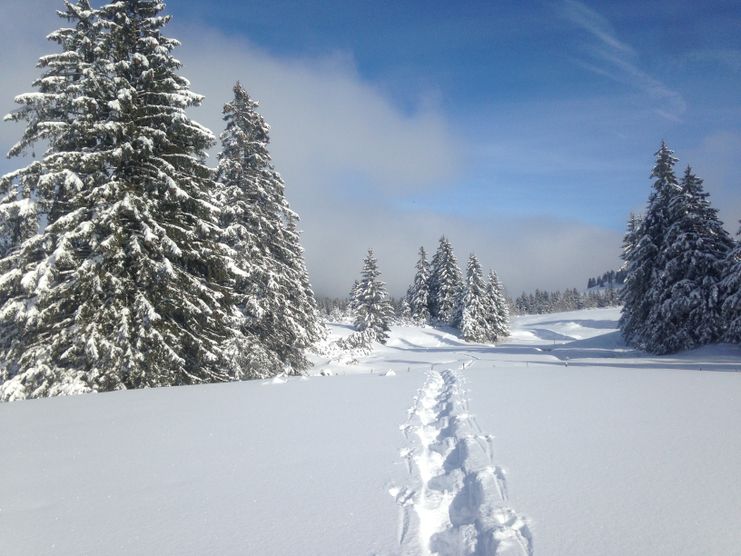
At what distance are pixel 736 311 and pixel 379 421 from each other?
21242 millimetres

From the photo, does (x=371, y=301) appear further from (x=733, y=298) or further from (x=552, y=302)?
(x=552, y=302)

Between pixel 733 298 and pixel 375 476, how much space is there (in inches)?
845

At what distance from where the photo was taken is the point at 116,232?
9.55 meters

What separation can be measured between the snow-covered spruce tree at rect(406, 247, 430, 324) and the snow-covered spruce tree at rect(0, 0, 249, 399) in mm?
47581

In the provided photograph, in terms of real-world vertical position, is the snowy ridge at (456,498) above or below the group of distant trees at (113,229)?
below

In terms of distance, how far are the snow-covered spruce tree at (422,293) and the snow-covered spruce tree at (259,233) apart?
4141 cm

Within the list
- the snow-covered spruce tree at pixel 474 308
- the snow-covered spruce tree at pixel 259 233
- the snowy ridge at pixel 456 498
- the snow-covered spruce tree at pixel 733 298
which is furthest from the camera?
the snow-covered spruce tree at pixel 474 308

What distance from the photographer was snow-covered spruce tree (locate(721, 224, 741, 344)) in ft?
59.2

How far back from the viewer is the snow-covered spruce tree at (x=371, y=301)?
4492cm

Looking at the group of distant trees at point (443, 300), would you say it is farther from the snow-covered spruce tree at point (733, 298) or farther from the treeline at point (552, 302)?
the treeline at point (552, 302)

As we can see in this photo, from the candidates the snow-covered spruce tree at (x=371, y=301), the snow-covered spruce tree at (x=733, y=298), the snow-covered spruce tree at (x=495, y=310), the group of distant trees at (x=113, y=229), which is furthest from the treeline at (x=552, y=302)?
the group of distant trees at (x=113, y=229)

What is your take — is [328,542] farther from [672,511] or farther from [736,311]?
[736,311]

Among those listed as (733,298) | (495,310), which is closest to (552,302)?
(495,310)

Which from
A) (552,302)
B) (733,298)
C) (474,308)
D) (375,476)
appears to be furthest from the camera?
(552,302)
